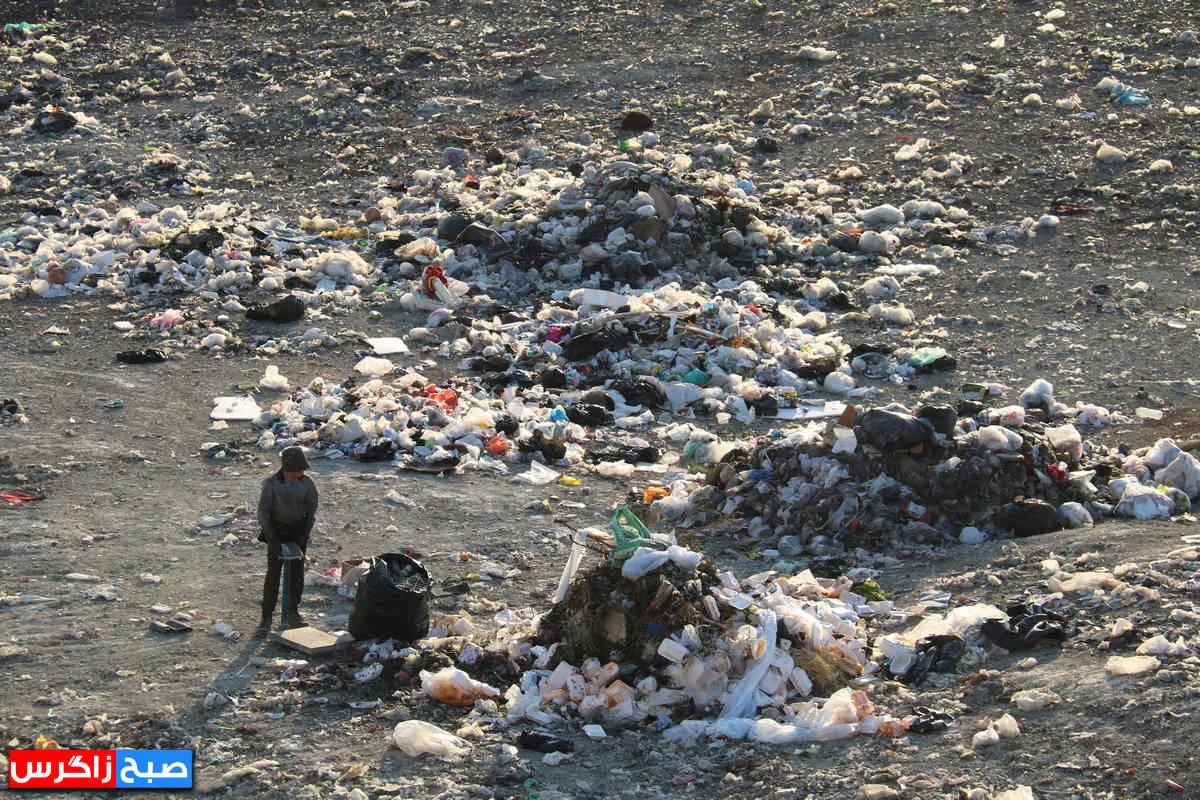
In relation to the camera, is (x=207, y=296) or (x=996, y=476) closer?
(x=996, y=476)

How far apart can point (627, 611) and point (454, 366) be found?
4694mm

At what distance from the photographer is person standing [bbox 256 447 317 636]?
19.0 ft

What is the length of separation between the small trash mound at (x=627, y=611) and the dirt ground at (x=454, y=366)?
0.42 meters

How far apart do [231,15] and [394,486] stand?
13.5 meters

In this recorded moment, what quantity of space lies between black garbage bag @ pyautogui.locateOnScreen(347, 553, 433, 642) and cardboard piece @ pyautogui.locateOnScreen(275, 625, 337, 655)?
12 centimetres

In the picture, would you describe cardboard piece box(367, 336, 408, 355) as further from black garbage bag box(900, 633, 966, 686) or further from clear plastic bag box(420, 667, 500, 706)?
black garbage bag box(900, 633, 966, 686)

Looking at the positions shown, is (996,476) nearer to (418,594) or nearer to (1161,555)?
(1161,555)

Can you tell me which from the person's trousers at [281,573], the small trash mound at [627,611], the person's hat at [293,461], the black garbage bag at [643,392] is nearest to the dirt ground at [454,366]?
the person's trousers at [281,573]

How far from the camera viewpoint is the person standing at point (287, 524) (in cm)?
578

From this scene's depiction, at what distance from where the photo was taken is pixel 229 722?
16.5 ft

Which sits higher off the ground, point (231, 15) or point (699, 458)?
point (231, 15)

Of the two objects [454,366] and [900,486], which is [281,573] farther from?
[454,366]

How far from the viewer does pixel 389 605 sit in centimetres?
564

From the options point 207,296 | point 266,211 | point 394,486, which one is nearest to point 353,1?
point 266,211
